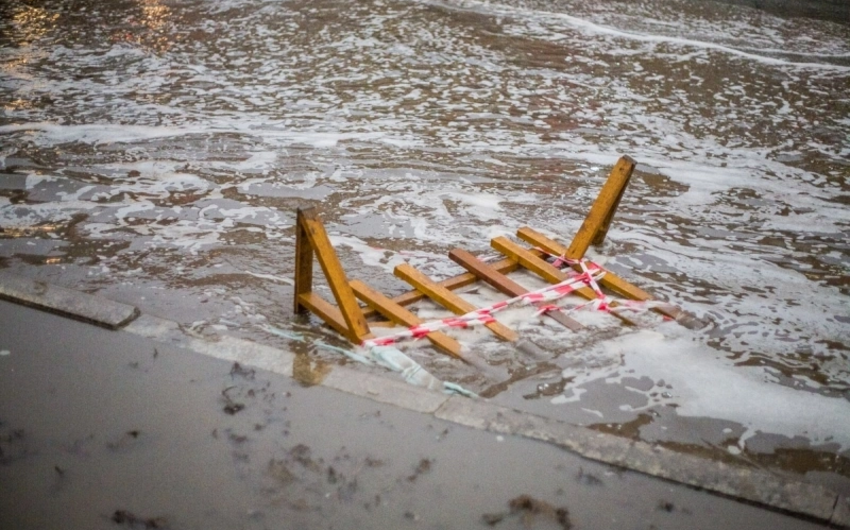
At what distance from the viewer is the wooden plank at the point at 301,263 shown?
13.1 feet

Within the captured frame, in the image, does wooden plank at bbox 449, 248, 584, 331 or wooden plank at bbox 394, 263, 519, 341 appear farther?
wooden plank at bbox 449, 248, 584, 331

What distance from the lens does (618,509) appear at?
9.83 ft

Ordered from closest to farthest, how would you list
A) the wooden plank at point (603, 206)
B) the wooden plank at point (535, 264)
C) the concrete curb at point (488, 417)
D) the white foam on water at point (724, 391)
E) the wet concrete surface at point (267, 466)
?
the wet concrete surface at point (267, 466) → the concrete curb at point (488, 417) → the white foam on water at point (724, 391) → the wooden plank at point (535, 264) → the wooden plank at point (603, 206)

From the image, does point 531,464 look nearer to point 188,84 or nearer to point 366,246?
point 366,246

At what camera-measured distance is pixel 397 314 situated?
429cm

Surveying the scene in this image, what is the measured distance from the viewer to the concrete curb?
10.1 ft

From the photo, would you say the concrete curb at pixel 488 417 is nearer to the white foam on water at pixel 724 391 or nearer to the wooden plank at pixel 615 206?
the white foam on water at pixel 724 391

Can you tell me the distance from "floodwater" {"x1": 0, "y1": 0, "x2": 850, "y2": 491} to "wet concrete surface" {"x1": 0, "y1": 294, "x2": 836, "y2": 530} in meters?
0.51

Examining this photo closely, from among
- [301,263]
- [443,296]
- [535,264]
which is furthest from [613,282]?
[301,263]

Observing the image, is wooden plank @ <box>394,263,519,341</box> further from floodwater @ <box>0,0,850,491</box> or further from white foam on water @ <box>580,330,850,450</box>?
white foam on water @ <box>580,330,850,450</box>

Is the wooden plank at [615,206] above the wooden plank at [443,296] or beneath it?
above

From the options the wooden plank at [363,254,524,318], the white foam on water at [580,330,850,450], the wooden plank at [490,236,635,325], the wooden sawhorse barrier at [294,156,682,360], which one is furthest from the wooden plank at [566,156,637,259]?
the white foam on water at [580,330,850,450]

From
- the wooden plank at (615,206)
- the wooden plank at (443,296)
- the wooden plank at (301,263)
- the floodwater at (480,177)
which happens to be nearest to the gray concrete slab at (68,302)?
the floodwater at (480,177)

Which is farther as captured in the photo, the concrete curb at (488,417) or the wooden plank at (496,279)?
the wooden plank at (496,279)
